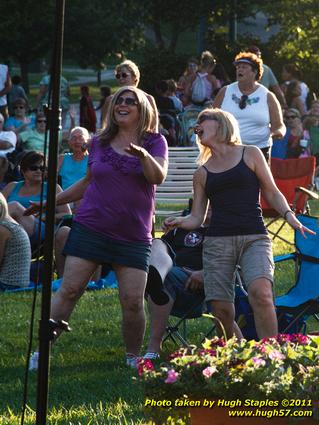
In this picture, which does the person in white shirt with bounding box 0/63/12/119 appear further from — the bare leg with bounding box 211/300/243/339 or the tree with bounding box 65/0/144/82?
the tree with bounding box 65/0/144/82

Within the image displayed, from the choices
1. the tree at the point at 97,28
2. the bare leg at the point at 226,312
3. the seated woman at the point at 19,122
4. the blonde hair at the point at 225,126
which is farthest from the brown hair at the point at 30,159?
the tree at the point at 97,28

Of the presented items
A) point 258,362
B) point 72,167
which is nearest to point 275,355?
point 258,362

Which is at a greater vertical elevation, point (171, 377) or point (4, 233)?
point (171, 377)

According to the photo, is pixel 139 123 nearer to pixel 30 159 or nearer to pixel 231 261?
pixel 231 261

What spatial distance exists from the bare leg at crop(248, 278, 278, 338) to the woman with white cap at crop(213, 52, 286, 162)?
4254 millimetres

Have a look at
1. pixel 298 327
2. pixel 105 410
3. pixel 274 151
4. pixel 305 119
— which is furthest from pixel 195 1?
pixel 105 410

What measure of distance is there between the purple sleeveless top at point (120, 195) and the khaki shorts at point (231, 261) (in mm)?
453

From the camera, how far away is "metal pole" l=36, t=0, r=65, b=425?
405cm

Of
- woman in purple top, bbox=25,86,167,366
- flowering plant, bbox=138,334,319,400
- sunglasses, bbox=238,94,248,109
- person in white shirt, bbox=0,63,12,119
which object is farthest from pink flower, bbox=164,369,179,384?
person in white shirt, bbox=0,63,12,119

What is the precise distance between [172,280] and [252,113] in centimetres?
339

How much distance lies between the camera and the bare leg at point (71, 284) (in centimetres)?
728

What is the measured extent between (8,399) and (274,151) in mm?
10674

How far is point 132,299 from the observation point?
7.33 meters

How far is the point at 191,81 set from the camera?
73.5 feet
